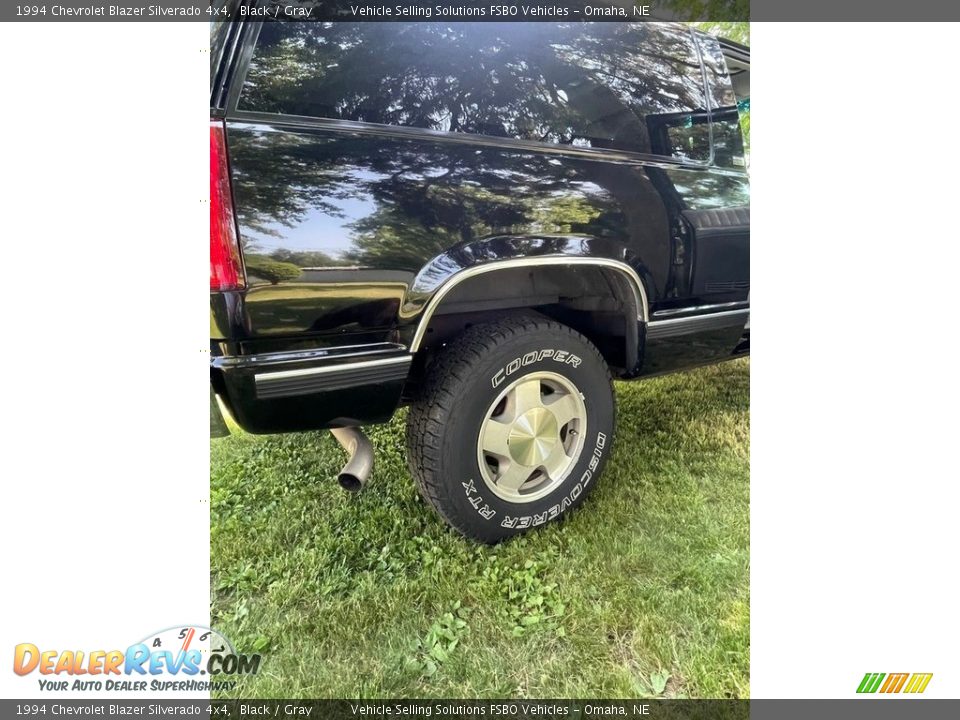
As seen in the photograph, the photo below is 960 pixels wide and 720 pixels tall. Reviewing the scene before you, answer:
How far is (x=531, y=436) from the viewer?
198 cm

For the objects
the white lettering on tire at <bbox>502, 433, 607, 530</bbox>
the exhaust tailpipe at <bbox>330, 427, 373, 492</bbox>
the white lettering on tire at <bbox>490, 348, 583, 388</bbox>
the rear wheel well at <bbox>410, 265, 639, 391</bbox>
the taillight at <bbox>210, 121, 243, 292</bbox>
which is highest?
the taillight at <bbox>210, 121, 243, 292</bbox>

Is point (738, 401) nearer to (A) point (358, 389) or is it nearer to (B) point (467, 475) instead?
(B) point (467, 475)

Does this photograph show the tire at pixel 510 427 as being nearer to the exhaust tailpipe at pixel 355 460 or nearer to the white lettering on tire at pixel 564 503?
the white lettering on tire at pixel 564 503

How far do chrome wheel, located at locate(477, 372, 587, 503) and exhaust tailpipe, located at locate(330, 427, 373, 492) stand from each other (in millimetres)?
423

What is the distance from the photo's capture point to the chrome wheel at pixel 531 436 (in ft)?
6.36

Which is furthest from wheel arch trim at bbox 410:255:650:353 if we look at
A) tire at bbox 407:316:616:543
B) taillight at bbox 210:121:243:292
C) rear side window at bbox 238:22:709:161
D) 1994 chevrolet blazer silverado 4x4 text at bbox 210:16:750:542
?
taillight at bbox 210:121:243:292
